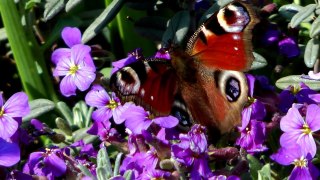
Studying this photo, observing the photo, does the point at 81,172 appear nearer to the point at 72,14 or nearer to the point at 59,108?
the point at 59,108

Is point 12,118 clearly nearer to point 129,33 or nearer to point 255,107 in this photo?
point 255,107

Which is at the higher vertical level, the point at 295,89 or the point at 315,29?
the point at 315,29

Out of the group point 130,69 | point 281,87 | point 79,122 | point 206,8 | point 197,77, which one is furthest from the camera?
point 206,8

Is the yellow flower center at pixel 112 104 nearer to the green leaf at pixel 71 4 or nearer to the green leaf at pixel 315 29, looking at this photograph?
the green leaf at pixel 71 4

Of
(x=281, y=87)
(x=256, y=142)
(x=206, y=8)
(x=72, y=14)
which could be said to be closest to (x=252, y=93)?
(x=256, y=142)

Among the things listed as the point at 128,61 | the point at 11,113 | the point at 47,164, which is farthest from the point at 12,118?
the point at 128,61

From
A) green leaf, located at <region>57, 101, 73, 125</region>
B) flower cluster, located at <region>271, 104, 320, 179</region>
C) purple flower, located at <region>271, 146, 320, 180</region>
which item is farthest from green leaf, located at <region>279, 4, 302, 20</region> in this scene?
green leaf, located at <region>57, 101, 73, 125</region>

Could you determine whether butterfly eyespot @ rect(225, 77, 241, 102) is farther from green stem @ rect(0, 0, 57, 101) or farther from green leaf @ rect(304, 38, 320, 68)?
green stem @ rect(0, 0, 57, 101)
